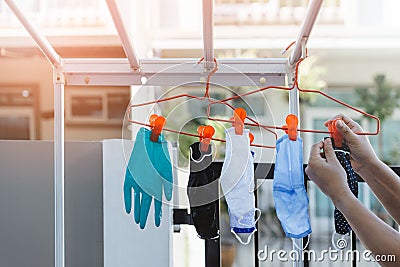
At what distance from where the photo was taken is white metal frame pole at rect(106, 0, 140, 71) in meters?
1.14

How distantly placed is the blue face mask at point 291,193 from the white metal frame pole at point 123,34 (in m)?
0.41

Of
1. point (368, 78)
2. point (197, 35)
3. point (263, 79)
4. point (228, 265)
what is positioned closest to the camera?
point (263, 79)

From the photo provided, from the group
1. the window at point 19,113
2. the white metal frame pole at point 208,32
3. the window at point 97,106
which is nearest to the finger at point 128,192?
the white metal frame pole at point 208,32

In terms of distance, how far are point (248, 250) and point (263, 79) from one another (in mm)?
2539

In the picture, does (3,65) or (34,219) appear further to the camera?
(3,65)

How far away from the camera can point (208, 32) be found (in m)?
1.20

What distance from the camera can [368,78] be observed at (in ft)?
14.6

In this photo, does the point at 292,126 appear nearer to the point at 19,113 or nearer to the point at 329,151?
the point at 329,151

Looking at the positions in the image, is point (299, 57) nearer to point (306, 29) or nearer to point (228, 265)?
point (306, 29)

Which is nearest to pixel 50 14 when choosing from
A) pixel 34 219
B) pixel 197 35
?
pixel 197 35

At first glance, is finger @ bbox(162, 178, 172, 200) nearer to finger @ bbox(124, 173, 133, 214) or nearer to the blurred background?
finger @ bbox(124, 173, 133, 214)

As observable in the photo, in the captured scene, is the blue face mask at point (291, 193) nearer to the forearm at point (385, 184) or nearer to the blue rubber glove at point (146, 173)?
the forearm at point (385, 184)

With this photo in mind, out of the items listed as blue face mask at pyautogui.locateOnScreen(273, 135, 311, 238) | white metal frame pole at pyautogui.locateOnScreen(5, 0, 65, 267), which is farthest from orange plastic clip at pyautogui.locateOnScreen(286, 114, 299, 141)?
white metal frame pole at pyautogui.locateOnScreen(5, 0, 65, 267)

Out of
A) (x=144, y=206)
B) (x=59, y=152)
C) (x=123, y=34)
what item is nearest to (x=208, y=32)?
(x=123, y=34)
